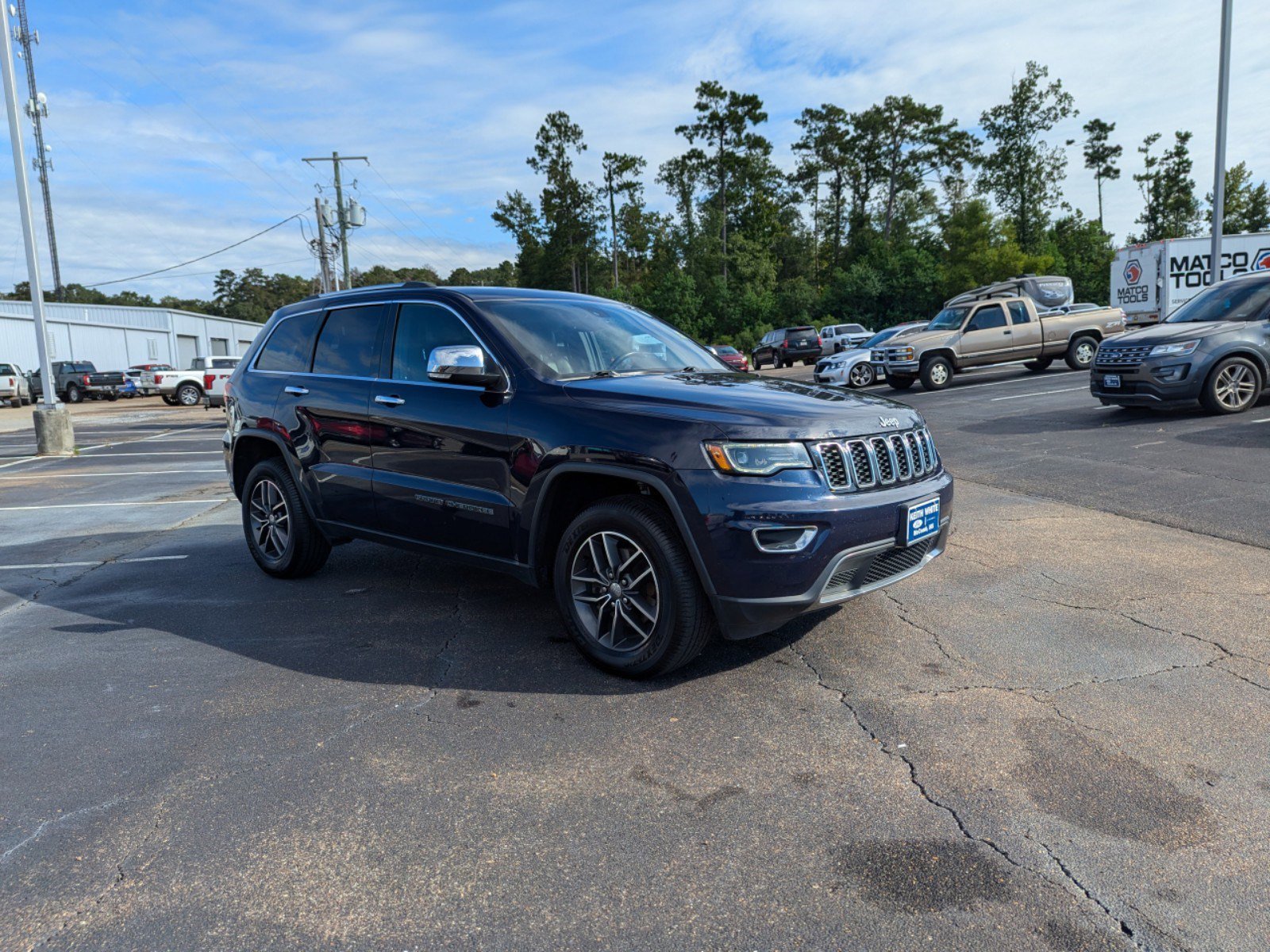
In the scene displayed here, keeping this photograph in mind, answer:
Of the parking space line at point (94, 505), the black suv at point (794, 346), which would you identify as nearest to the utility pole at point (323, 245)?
the black suv at point (794, 346)

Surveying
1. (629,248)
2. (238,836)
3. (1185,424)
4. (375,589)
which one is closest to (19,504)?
(375,589)

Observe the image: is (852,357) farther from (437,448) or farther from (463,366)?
(463,366)

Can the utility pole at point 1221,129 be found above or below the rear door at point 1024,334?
above

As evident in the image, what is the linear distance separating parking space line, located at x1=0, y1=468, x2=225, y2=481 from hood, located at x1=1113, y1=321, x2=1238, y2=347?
1252cm

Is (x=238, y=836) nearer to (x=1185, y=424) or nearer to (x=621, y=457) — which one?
(x=621, y=457)

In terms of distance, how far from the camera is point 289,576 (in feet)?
19.5

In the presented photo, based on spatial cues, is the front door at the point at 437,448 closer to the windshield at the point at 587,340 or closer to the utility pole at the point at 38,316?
the windshield at the point at 587,340

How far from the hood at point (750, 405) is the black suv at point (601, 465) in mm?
14

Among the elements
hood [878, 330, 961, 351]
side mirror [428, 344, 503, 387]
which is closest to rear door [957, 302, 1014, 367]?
Result: hood [878, 330, 961, 351]

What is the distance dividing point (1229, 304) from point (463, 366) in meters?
11.8

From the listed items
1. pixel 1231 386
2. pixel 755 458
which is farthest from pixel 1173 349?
pixel 755 458

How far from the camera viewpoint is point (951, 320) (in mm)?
20000

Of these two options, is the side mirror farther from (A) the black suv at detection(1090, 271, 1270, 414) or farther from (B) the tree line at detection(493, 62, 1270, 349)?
(B) the tree line at detection(493, 62, 1270, 349)

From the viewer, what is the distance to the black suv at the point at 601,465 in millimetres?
3592
